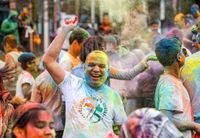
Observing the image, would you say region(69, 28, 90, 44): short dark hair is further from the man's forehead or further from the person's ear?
the person's ear

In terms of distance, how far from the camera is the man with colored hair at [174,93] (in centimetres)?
709

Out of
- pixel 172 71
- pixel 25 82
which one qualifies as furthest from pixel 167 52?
pixel 25 82

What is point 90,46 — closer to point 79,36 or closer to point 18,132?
point 79,36

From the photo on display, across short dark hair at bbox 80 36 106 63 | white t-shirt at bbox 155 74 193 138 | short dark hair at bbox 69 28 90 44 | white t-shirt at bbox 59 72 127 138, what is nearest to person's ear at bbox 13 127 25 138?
white t-shirt at bbox 59 72 127 138

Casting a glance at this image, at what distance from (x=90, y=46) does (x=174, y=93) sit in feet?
5.18

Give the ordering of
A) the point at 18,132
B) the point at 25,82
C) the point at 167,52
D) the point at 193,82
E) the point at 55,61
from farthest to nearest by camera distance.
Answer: the point at 25,82 < the point at 193,82 < the point at 55,61 < the point at 167,52 < the point at 18,132

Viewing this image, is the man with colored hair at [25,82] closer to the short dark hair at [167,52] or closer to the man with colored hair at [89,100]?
the man with colored hair at [89,100]

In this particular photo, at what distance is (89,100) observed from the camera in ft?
24.1

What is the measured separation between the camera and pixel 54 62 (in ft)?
24.5

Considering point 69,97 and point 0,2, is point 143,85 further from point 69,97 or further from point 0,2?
point 0,2

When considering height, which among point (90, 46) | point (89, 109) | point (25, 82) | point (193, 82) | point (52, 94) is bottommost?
point (25, 82)

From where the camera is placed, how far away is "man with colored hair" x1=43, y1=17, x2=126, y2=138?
7277 millimetres

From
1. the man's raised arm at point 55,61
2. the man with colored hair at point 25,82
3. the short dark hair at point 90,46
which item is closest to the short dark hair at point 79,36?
the short dark hair at point 90,46

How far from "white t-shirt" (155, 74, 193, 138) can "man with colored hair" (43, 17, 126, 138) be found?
452mm
